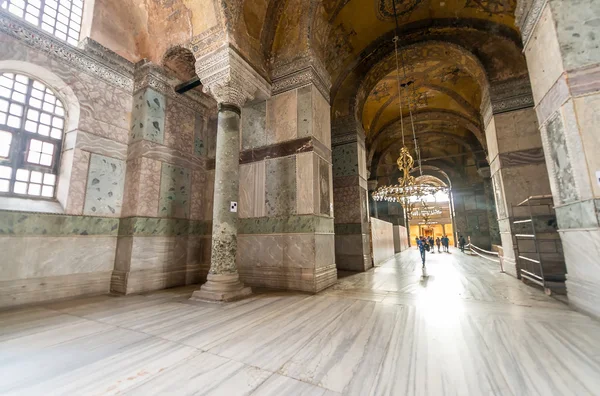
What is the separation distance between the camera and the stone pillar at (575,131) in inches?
118

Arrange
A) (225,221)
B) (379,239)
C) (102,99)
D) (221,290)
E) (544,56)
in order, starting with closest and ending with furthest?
(544,56) → (221,290) → (225,221) → (102,99) → (379,239)

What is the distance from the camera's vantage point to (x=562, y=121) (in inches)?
129

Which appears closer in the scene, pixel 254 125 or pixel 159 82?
pixel 159 82

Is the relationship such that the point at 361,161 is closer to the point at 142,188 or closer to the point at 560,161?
the point at 560,161

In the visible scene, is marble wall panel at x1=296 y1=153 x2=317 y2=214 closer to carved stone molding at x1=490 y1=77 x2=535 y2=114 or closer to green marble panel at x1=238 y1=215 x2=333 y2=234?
green marble panel at x1=238 y1=215 x2=333 y2=234

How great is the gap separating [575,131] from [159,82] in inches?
291

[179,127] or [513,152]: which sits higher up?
[179,127]

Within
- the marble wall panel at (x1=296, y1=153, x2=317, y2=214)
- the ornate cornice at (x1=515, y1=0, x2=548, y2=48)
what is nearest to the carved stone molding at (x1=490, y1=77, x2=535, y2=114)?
the ornate cornice at (x1=515, y1=0, x2=548, y2=48)

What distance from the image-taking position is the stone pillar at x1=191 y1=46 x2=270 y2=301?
4.15m

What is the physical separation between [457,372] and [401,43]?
8.69 meters

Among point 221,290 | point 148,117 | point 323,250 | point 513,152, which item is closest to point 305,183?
point 323,250

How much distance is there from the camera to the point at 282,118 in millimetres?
5500

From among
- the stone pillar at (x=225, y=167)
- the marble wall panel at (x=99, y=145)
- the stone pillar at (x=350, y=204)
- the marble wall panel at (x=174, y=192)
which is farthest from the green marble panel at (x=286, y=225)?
the marble wall panel at (x=99, y=145)

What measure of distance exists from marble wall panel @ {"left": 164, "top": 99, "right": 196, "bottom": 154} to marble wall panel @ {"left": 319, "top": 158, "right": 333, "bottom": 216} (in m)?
3.40
